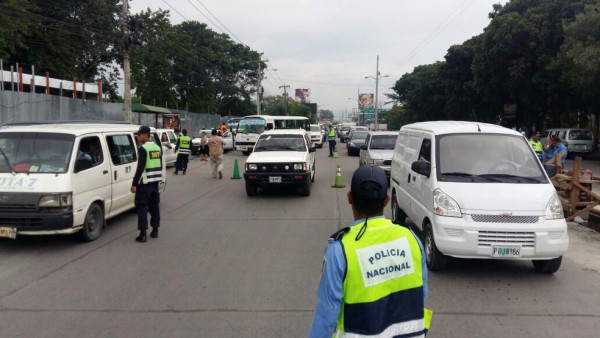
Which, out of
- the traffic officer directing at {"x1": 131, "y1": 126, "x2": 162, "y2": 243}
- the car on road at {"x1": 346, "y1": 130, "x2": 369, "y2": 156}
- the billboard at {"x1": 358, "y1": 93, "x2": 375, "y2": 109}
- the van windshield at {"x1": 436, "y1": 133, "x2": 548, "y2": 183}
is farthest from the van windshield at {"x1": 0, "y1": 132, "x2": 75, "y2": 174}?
the billboard at {"x1": 358, "y1": 93, "x2": 375, "y2": 109}

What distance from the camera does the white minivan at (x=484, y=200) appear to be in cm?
591

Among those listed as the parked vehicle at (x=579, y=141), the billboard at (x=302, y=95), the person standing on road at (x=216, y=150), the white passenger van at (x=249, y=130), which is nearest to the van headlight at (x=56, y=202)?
the person standing on road at (x=216, y=150)

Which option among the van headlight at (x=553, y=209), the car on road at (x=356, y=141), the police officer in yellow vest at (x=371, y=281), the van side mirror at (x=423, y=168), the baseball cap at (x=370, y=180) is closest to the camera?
the police officer in yellow vest at (x=371, y=281)

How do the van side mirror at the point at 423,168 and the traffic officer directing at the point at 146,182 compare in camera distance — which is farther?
the traffic officer directing at the point at 146,182

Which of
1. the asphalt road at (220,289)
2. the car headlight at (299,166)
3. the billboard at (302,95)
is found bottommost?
the asphalt road at (220,289)

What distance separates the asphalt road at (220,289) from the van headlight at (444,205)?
2.70 ft

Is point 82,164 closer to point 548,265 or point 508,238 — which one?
point 508,238

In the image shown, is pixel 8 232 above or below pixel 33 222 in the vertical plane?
below

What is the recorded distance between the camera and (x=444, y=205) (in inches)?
245

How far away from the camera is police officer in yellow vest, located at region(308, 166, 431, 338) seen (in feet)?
7.40

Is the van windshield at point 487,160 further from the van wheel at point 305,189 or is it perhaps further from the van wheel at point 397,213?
the van wheel at point 305,189

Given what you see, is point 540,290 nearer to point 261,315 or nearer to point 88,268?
point 261,315

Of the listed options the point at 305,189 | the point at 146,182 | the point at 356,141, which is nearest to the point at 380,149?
the point at 305,189

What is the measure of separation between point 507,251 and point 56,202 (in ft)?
20.3
